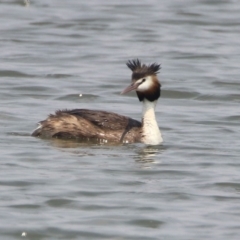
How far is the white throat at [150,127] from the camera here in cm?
1434

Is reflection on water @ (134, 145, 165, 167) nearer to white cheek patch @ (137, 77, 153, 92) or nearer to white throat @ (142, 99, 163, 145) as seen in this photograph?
white throat @ (142, 99, 163, 145)

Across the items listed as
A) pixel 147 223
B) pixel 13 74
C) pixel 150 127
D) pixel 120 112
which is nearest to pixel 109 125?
pixel 150 127

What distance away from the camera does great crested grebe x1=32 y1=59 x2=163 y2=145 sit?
47.0ft

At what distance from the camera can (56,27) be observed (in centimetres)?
2445

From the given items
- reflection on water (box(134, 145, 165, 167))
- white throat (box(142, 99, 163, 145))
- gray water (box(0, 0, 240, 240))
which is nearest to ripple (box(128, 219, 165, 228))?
gray water (box(0, 0, 240, 240))

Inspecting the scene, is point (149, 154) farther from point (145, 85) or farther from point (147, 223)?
point (147, 223)

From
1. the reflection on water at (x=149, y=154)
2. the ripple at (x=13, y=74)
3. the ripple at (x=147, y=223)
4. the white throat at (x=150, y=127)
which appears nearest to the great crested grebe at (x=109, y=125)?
the white throat at (x=150, y=127)

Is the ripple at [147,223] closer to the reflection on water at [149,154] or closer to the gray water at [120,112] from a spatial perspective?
the gray water at [120,112]

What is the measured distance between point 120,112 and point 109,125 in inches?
88.1

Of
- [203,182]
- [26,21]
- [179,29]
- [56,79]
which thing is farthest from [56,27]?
[203,182]

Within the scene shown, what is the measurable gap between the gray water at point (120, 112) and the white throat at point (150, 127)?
0.16 metres

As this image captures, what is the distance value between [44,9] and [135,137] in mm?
12432

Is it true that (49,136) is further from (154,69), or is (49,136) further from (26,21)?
(26,21)

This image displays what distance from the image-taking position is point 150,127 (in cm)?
1439
